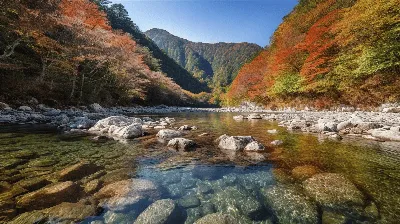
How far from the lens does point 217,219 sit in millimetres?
2986

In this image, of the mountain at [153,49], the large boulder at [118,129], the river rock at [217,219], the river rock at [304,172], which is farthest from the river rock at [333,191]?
the mountain at [153,49]

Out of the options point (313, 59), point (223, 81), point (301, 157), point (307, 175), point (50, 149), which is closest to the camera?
point (307, 175)

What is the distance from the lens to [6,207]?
125 inches

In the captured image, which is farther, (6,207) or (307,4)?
(307,4)

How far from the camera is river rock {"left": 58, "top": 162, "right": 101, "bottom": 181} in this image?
4.49 m

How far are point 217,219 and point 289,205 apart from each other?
4.20ft

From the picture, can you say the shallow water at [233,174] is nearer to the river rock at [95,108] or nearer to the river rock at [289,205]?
the river rock at [289,205]

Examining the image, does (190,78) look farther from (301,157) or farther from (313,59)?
(301,157)

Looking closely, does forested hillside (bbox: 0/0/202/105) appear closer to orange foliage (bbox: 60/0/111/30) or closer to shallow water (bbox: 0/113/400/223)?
orange foliage (bbox: 60/0/111/30)

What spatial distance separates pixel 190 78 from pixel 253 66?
93425 millimetres

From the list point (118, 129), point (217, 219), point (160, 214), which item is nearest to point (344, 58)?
point (118, 129)

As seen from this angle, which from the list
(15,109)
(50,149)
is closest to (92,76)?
(15,109)

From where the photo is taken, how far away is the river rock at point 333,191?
11.5ft

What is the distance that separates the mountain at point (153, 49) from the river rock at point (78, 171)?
171 feet
